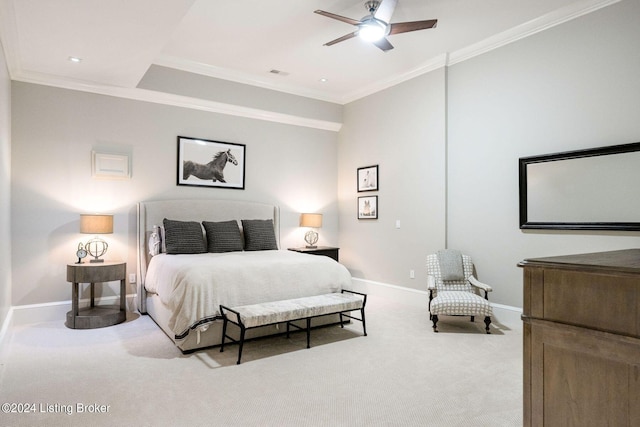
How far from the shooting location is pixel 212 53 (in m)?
4.97

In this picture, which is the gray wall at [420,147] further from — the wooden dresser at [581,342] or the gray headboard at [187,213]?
the wooden dresser at [581,342]

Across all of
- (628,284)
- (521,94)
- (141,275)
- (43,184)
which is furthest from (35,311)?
(521,94)

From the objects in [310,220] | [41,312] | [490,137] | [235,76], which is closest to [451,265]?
[490,137]

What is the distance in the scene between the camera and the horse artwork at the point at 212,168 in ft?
17.9

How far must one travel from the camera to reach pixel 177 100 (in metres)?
5.34

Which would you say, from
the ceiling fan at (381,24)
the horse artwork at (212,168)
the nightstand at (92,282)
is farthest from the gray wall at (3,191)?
the ceiling fan at (381,24)

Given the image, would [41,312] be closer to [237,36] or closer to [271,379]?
[271,379]

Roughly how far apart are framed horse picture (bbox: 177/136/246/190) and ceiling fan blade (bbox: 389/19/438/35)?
3008 mm

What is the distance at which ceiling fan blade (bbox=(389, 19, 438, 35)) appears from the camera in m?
3.51

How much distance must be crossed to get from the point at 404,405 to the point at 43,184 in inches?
177

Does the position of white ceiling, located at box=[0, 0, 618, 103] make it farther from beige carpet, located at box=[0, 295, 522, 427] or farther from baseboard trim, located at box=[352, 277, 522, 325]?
baseboard trim, located at box=[352, 277, 522, 325]

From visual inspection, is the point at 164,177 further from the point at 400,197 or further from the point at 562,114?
the point at 562,114

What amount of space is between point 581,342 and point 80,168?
5141 millimetres

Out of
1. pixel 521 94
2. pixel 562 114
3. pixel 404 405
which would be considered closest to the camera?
pixel 404 405
